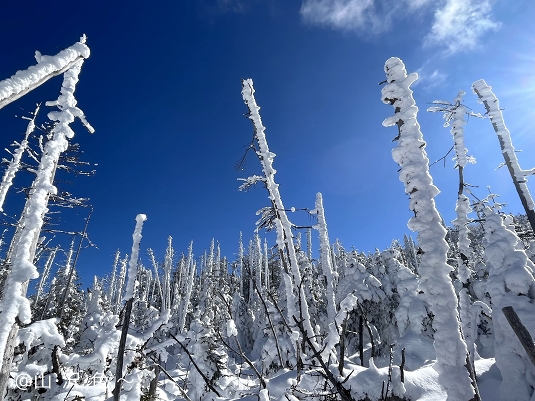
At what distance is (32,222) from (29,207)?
509 mm

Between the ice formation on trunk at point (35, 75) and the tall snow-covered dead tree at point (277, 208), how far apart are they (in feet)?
24.1

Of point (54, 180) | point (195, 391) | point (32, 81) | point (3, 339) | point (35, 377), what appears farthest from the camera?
point (195, 391)

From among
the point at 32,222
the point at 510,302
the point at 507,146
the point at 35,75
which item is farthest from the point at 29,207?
the point at 507,146

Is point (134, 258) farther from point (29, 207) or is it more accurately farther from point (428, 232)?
point (428, 232)

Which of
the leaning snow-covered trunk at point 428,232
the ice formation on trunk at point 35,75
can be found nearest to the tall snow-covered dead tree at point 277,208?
the leaning snow-covered trunk at point 428,232

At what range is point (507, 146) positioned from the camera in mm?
10125

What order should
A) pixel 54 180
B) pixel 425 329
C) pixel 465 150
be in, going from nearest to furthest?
pixel 54 180 → pixel 465 150 → pixel 425 329

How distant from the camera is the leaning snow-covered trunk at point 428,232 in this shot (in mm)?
3141

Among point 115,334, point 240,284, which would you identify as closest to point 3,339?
point 115,334

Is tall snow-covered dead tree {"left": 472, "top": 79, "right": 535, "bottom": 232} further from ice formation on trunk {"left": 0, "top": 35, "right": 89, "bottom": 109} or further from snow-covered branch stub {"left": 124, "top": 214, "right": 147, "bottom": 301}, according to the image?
ice formation on trunk {"left": 0, "top": 35, "right": 89, "bottom": 109}

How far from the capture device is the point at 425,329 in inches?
635

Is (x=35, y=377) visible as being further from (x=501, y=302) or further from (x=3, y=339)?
(x=501, y=302)

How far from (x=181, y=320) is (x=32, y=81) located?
3547 cm

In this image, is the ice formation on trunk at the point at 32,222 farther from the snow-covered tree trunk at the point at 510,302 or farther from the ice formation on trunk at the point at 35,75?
the snow-covered tree trunk at the point at 510,302
